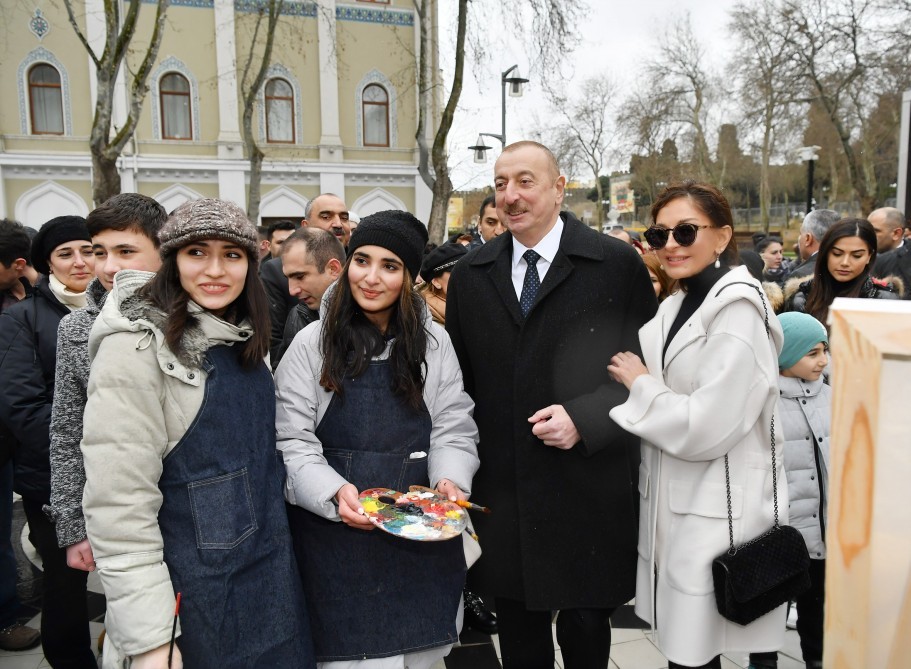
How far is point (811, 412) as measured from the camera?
287cm

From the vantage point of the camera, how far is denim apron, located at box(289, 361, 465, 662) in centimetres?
210

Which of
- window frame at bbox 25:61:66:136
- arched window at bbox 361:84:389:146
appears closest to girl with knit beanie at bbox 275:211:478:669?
arched window at bbox 361:84:389:146

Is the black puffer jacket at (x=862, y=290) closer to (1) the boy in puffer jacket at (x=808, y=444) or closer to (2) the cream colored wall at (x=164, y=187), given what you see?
(1) the boy in puffer jacket at (x=808, y=444)

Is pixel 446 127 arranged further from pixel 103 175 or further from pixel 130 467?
pixel 130 467

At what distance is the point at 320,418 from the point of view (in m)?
2.17

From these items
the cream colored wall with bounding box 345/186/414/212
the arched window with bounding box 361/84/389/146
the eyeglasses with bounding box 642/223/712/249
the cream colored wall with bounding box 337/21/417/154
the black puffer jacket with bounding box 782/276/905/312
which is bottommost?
the black puffer jacket with bounding box 782/276/905/312

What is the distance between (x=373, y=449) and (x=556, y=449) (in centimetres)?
69

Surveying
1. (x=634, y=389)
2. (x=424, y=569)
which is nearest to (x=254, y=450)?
(x=424, y=569)

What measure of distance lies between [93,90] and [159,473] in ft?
64.6

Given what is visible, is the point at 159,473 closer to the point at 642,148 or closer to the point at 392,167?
the point at 392,167

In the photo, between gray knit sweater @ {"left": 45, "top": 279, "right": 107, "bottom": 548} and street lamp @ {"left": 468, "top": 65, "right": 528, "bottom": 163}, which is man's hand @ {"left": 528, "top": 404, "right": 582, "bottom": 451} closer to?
gray knit sweater @ {"left": 45, "top": 279, "right": 107, "bottom": 548}

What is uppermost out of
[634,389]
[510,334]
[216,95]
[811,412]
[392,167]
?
[216,95]

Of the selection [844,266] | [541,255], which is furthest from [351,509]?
[844,266]

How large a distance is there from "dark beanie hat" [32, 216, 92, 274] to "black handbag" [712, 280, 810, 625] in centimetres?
303
